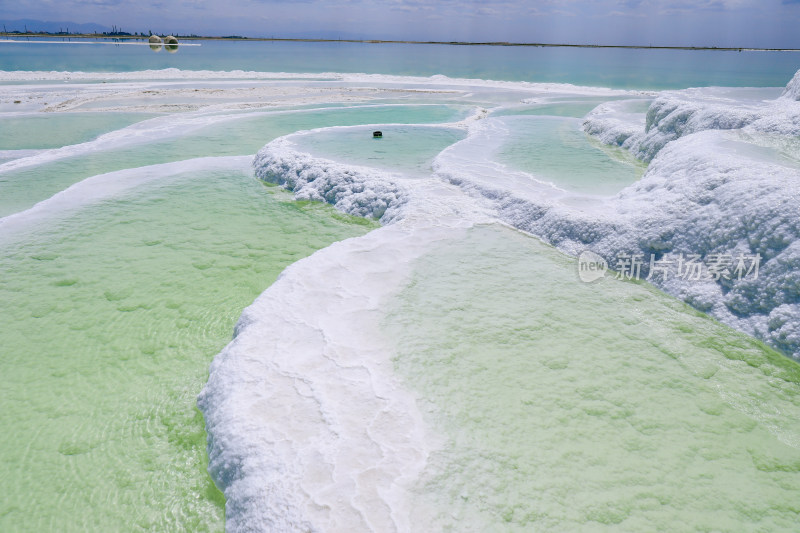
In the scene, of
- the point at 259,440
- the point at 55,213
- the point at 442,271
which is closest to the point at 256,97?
the point at 55,213

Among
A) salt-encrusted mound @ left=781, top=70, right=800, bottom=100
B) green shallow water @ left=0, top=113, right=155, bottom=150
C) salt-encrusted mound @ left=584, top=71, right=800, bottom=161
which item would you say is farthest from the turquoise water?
green shallow water @ left=0, top=113, right=155, bottom=150

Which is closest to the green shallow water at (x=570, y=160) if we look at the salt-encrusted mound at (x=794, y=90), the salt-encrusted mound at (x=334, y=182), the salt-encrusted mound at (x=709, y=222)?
the salt-encrusted mound at (x=709, y=222)

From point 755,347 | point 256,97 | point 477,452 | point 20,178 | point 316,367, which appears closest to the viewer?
point 477,452

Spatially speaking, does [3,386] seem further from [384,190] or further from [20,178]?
[20,178]

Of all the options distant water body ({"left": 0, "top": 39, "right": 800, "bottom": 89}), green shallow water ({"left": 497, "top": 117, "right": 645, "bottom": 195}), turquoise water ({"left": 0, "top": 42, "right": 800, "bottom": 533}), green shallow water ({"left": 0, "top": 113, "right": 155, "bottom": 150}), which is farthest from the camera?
distant water body ({"left": 0, "top": 39, "right": 800, "bottom": 89})

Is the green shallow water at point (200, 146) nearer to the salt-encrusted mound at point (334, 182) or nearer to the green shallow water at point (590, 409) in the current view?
the salt-encrusted mound at point (334, 182)

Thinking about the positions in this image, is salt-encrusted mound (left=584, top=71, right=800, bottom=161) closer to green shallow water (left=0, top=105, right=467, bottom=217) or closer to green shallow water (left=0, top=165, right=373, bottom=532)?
green shallow water (left=0, top=105, right=467, bottom=217)
